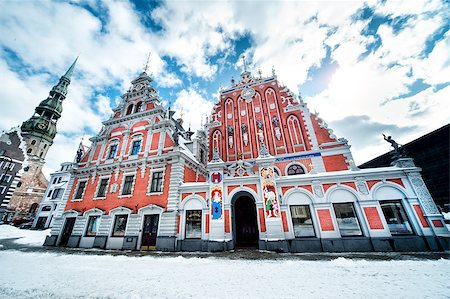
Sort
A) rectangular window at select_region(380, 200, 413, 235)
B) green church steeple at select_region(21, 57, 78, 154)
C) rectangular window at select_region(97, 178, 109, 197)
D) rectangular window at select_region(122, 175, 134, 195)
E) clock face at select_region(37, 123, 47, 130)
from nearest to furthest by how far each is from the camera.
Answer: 1. rectangular window at select_region(380, 200, 413, 235)
2. rectangular window at select_region(122, 175, 134, 195)
3. rectangular window at select_region(97, 178, 109, 197)
4. green church steeple at select_region(21, 57, 78, 154)
5. clock face at select_region(37, 123, 47, 130)

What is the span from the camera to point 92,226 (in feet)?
49.2

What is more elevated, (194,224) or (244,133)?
(244,133)

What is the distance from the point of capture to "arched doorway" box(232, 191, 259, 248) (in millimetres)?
12781

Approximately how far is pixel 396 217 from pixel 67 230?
24.8 metres

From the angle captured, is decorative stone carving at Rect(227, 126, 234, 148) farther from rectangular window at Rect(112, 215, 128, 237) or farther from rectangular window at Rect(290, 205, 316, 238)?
rectangular window at Rect(112, 215, 128, 237)

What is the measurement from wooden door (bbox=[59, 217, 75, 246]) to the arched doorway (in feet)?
49.5

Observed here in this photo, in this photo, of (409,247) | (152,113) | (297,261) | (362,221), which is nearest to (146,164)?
(152,113)

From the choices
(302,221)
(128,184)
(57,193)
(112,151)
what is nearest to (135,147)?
(112,151)

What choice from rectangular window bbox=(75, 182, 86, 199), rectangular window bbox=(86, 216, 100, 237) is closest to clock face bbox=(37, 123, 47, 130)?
rectangular window bbox=(75, 182, 86, 199)

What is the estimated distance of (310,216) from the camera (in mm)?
10398

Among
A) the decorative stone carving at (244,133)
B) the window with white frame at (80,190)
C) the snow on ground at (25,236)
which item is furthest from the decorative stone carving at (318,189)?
the snow on ground at (25,236)

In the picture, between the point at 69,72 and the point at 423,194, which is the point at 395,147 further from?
the point at 69,72

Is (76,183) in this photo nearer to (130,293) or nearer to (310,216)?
(130,293)

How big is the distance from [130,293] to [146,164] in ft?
38.0
